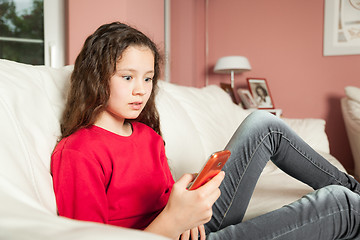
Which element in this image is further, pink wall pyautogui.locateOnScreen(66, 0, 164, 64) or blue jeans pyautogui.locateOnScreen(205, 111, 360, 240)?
pink wall pyautogui.locateOnScreen(66, 0, 164, 64)

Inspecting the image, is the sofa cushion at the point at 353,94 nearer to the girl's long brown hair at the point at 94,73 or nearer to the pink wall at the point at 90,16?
the pink wall at the point at 90,16

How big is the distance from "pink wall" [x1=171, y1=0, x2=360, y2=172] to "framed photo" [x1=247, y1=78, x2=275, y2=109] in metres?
0.23

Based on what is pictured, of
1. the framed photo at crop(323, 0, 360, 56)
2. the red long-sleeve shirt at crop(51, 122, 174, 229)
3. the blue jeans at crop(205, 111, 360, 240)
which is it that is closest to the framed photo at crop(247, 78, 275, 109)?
the framed photo at crop(323, 0, 360, 56)

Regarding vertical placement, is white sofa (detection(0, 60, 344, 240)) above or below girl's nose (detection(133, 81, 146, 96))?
below

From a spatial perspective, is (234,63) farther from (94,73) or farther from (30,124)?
(30,124)

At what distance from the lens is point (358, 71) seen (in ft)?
11.4

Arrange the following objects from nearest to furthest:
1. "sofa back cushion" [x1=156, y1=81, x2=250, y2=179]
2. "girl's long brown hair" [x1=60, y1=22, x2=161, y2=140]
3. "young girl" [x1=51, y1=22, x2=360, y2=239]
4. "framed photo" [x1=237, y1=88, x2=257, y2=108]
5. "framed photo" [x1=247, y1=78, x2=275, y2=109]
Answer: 1. "young girl" [x1=51, y1=22, x2=360, y2=239]
2. "girl's long brown hair" [x1=60, y1=22, x2=161, y2=140]
3. "sofa back cushion" [x1=156, y1=81, x2=250, y2=179]
4. "framed photo" [x1=237, y1=88, x2=257, y2=108]
5. "framed photo" [x1=247, y1=78, x2=275, y2=109]

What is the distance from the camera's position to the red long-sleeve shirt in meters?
0.77

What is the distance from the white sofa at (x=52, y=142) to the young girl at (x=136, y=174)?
6 centimetres

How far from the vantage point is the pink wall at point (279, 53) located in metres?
3.59

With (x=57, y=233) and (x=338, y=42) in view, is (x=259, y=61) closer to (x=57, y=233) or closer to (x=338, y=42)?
(x=338, y=42)

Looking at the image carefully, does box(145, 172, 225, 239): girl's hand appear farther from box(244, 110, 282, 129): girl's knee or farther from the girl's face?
box(244, 110, 282, 129): girl's knee

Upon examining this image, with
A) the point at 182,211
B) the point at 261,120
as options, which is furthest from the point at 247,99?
the point at 182,211

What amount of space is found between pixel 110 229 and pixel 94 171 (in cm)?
46
